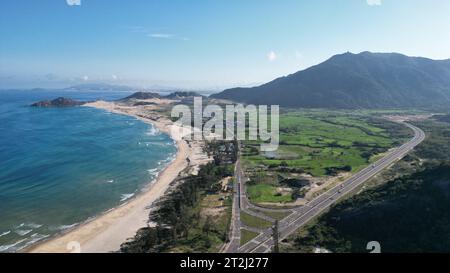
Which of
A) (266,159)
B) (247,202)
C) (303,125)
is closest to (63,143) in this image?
(266,159)

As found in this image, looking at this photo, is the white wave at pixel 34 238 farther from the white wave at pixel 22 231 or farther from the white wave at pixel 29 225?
the white wave at pixel 29 225

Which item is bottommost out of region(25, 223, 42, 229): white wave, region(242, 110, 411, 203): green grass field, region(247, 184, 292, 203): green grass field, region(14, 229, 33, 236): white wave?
region(14, 229, 33, 236): white wave

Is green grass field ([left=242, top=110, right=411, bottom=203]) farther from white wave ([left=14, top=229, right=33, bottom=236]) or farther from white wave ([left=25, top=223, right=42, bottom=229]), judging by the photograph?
white wave ([left=14, top=229, right=33, bottom=236])

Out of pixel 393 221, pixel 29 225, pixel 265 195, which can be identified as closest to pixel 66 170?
pixel 29 225

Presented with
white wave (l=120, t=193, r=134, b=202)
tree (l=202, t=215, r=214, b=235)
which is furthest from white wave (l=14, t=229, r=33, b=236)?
tree (l=202, t=215, r=214, b=235)

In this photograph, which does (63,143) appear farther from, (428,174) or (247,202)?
(428,174)

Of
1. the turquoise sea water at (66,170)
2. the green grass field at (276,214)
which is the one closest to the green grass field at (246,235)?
the green grass field at (276,214)
